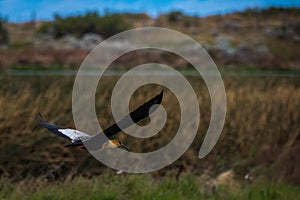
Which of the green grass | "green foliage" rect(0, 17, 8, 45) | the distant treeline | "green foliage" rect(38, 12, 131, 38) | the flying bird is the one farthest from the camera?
the distant treeline

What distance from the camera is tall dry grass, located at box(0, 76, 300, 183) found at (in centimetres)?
973

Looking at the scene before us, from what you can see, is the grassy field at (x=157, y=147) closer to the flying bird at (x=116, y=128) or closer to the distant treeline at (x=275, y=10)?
the flying bird at (x=116, y=128)

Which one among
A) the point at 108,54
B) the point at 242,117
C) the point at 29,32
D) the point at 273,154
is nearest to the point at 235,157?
the point at 273,154

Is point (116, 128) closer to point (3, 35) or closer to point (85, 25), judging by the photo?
point (3, 35)

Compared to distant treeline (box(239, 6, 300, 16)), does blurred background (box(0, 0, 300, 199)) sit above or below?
below

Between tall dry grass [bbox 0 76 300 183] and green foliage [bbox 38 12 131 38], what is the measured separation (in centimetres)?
2802

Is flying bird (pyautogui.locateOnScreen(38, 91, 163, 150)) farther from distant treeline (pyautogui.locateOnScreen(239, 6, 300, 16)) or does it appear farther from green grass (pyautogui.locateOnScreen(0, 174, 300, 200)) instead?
distant treeline (pyautogui.locateOnScreen(239, 6, 300, 16))

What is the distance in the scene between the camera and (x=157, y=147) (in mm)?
11156

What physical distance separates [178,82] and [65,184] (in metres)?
6.32

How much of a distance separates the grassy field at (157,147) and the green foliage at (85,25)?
28.2 meters

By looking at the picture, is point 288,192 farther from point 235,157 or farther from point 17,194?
point 17,194

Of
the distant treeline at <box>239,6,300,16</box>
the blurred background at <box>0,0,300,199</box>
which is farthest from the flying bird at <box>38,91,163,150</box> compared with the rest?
the distant treeline at <box>239,6,300,16</box>

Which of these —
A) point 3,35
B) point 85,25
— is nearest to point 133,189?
point 3,35

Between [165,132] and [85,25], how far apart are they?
33907 millimetres
